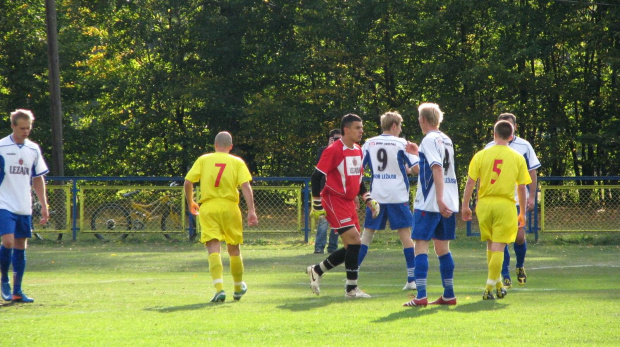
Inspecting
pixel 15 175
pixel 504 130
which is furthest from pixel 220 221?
pixel 504 130

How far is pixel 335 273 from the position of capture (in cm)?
1316

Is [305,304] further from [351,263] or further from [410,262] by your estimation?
[410,262]

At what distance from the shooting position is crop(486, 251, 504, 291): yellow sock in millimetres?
8922

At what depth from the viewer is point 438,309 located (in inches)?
328

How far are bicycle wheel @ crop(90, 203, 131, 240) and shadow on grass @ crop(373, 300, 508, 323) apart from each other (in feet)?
43.2

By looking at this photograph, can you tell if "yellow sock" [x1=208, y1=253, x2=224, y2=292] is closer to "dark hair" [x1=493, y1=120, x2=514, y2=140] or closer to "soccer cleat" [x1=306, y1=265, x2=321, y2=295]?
"soccer cleat" [x1=306, y1=265, x2=321, y2=295]

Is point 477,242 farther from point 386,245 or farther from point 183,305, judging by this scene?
point 183,305

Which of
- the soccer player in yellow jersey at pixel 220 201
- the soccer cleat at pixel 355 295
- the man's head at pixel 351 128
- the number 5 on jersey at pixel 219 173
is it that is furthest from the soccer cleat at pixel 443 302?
the number 5 on jersey at pixel 219 173

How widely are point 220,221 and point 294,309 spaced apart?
1.46 m

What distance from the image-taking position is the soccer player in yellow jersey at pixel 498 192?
8930 millimetres

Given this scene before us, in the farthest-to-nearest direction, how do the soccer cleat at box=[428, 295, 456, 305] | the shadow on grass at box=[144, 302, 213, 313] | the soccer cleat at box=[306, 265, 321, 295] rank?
the soccer cleat at box=[306, 265, 321, 295], the soccer cleat at box=[428, 295, 456, 305], the shadow on grass at box=[144, 302, 213, 313]

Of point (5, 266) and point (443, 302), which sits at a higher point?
point (5, 266)

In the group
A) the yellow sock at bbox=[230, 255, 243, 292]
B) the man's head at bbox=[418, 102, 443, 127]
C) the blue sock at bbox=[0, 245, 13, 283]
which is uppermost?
the man's head at bbox=[418, 102, 443, 127]

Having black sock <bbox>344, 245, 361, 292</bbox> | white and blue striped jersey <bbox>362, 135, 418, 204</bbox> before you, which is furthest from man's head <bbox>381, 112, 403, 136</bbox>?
black sock <bbox>344, 245, 361, 292</bbox>
